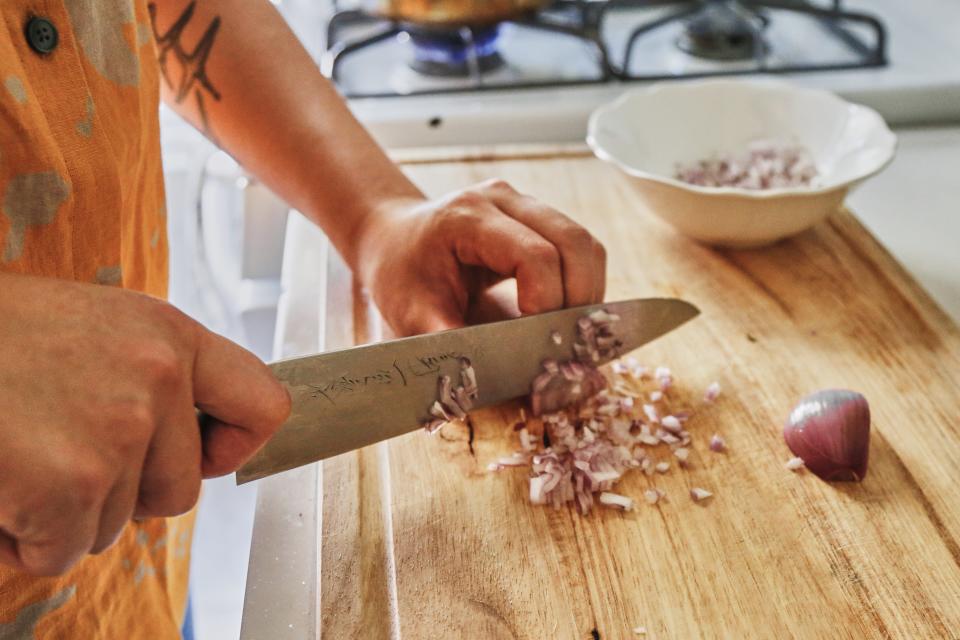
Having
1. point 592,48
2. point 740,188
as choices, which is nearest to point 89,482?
point 740,188

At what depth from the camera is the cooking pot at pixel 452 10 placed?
130 cm

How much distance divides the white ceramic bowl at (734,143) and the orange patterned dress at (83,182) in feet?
1.80

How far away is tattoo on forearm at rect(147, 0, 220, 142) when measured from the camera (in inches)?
33.9

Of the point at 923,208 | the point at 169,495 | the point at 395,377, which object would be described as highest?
the point at 169,495

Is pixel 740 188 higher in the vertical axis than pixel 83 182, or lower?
lower

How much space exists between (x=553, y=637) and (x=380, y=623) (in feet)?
0.42

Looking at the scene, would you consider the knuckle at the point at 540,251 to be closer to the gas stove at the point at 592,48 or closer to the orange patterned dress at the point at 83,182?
A: the orange patterned dress at the point at 83,182

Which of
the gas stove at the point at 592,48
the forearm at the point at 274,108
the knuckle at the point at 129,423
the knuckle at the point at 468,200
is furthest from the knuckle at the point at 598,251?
the gas stove at the point at 592,48

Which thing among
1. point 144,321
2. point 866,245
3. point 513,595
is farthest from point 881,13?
point 144,321

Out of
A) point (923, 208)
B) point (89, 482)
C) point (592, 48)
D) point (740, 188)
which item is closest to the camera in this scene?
point (89, 482)

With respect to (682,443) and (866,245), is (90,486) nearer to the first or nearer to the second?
(682,443)

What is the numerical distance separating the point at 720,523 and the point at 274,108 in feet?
1.87

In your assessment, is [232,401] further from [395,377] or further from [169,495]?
[395,377]

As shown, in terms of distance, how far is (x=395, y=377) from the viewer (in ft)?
2.37
